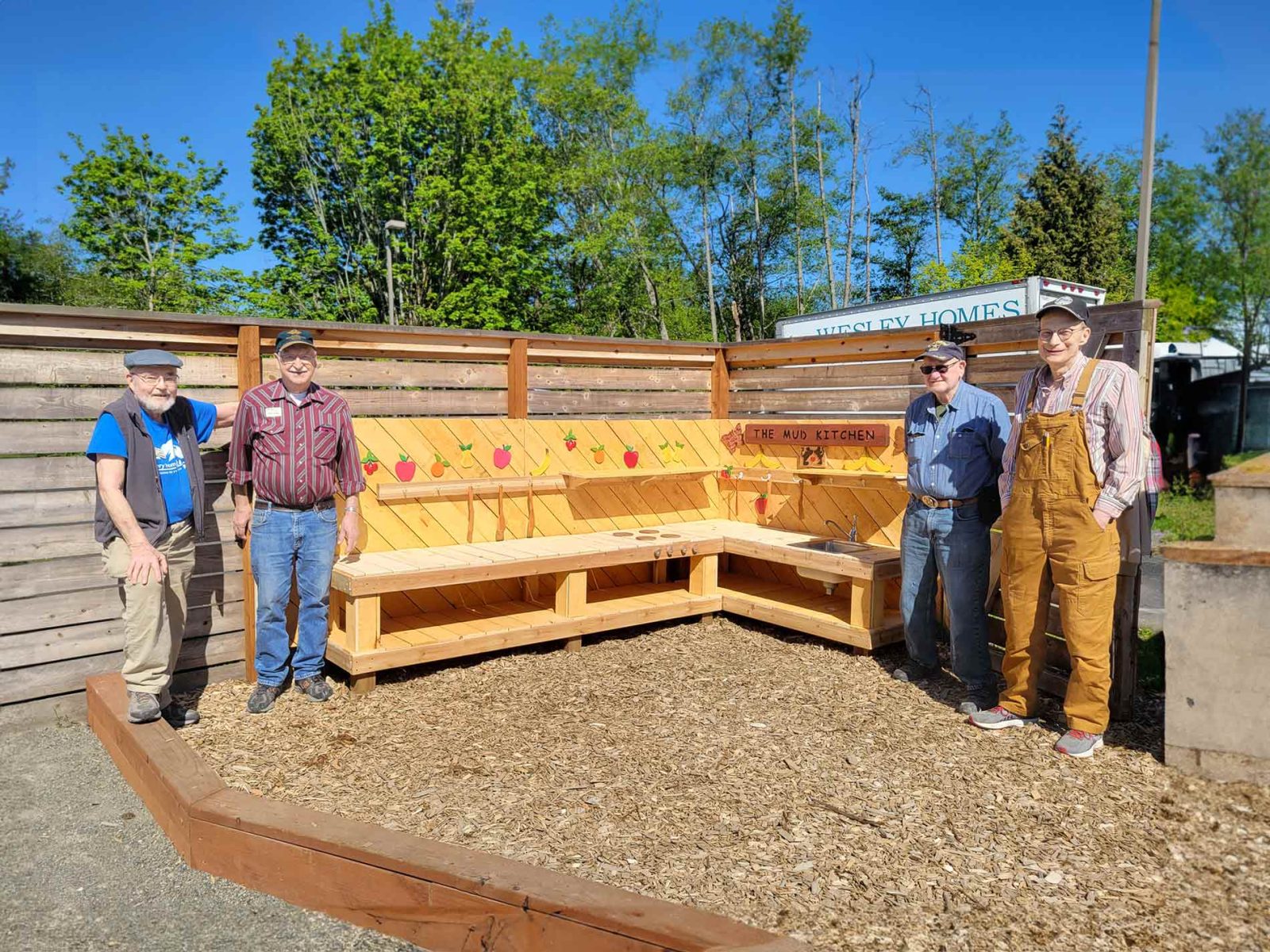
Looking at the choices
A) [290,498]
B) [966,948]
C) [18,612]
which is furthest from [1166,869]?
[18,612]

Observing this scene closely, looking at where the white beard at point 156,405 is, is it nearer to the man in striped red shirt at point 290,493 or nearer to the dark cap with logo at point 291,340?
the man in striped red shirt at point 290,493

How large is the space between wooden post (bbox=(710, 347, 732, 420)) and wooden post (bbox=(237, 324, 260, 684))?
3599 millimetres

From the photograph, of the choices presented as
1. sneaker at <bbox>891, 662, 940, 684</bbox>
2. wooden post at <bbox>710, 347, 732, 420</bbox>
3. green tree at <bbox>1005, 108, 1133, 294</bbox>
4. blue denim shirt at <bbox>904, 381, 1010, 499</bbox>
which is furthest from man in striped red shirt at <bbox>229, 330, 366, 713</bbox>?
green tree at <bbox>1005, 108, 1133, 294</bbox>

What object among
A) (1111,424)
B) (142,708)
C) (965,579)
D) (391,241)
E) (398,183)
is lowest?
(142,708)

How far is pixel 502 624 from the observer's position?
553 cm

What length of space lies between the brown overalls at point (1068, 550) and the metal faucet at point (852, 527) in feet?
6.56

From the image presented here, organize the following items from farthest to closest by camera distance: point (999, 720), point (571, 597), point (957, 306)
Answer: point (957, 306)
point (571, 597)
point (999, 720)

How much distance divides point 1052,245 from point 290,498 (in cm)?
2998

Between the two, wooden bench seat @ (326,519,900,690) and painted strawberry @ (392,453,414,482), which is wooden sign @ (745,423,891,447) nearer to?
wooden bench seat @ (326,519,900,690)

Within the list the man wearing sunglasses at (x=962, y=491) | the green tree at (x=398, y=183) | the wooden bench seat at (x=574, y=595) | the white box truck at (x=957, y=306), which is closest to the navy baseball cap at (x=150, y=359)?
the wooden bench seat at (x=574, y=595)

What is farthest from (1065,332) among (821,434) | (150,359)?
(150,359)

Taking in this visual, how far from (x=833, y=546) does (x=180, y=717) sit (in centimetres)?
401

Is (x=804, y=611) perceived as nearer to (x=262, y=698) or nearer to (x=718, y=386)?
(x=718, y=386)

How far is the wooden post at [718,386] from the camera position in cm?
724
